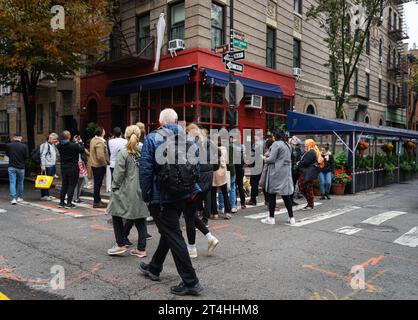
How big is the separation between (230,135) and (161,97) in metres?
8.62

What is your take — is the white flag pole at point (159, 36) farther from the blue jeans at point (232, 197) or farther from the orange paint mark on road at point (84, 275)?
the orange paint mark on road at point (84, 275)

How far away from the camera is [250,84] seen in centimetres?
1719

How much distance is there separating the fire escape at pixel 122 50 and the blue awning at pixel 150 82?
68 centimetres

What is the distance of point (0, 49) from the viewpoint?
1527cm

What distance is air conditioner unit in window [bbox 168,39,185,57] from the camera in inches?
612

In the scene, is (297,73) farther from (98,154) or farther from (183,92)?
(98,154)

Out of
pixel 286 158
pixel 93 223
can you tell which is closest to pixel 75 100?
pixel 93 223

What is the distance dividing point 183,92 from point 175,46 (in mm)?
1875

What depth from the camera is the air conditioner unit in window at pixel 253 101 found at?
17.5 meters

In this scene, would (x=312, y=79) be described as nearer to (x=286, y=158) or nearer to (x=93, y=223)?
(x=286, y=158)

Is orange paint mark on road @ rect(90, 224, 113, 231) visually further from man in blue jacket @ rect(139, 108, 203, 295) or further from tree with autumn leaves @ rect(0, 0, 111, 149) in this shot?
tree with autumn leaves @ rect(0, 0, 111, 149)

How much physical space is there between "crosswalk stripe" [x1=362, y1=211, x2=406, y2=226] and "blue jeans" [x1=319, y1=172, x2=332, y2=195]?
8.59ft
